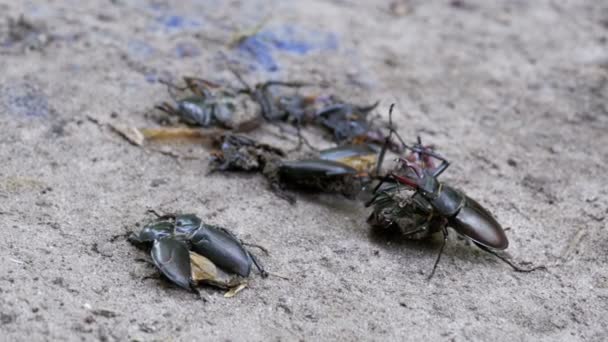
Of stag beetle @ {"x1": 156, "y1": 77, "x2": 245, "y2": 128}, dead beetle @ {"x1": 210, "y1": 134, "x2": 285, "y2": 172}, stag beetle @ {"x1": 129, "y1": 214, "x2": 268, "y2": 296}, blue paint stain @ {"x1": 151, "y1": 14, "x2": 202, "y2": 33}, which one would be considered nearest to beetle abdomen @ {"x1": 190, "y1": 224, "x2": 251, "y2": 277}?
stag beetle @ {"x1": 129, "y1": 214, "x2": 268, "y2": 296}

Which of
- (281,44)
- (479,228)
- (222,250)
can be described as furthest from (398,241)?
(281,44)

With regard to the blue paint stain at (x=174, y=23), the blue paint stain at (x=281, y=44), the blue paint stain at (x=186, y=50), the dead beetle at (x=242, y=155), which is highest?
the blue paint stain at (x=174, y=23)

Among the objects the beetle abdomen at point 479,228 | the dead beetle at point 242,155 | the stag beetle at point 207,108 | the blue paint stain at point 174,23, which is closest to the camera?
the beetle abdomen at point 479,228

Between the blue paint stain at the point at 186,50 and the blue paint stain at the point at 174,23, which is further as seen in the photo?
the blue paint stain at the point at 174,23

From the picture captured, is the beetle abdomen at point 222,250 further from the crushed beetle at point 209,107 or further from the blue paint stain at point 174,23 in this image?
the blue paint stain at point 174,23

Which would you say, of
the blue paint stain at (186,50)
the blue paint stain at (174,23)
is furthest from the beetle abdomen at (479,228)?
the blue paint stain at (174,23)

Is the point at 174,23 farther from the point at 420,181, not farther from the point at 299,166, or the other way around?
the point at 420,181

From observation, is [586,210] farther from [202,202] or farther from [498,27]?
[498,27]
